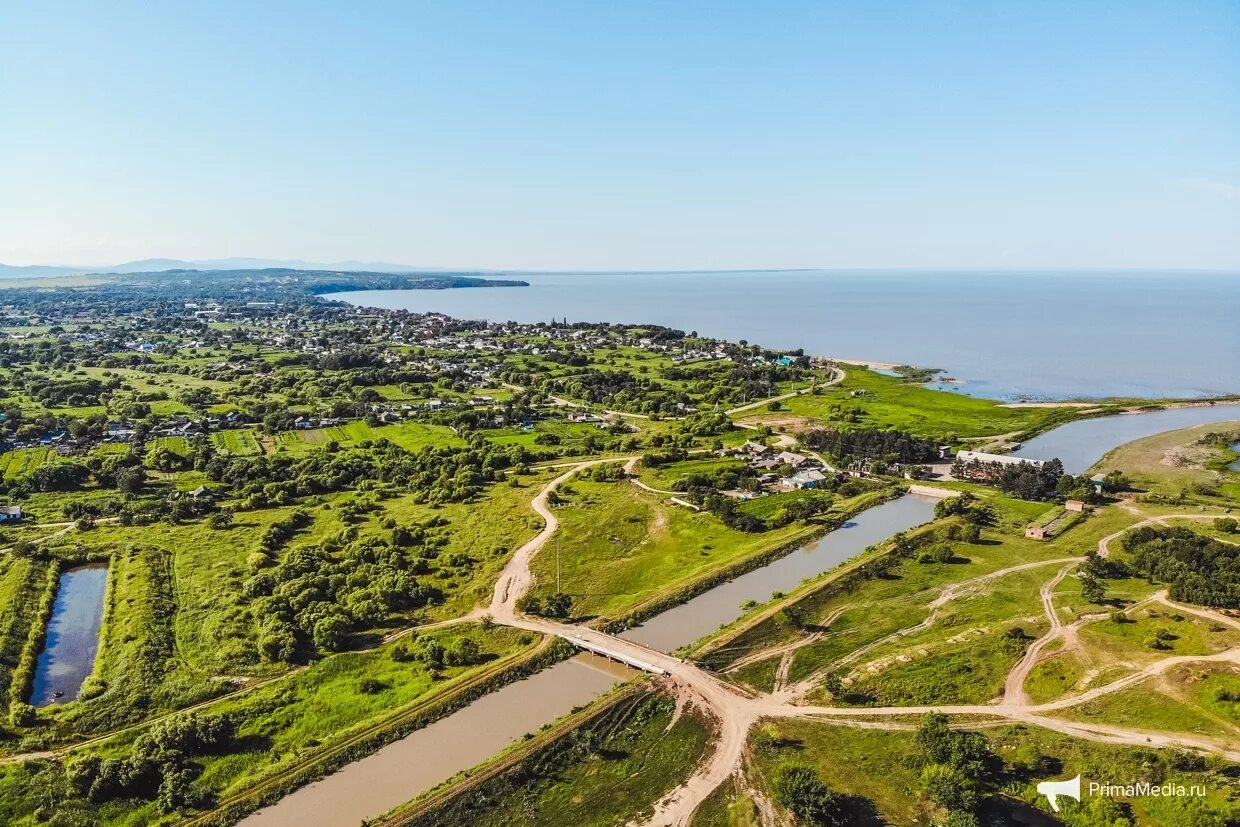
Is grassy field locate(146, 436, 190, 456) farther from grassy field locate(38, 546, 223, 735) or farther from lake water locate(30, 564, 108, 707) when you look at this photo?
grassy field locate(38, 546, 223, 735)

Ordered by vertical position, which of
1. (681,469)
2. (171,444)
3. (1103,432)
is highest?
(1103,432)

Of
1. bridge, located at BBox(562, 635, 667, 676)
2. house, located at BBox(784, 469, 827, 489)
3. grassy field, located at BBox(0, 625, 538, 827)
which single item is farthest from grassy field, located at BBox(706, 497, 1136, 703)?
house, located at BBox(784, 469, 827, 489)

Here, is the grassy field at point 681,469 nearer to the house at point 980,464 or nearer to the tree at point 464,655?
the house at point 980,464

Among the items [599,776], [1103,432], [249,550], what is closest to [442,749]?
[599,776]

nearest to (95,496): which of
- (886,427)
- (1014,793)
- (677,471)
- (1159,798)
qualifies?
(677,471)

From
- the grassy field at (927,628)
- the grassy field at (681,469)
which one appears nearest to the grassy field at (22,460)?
the grassy field at (681,469)

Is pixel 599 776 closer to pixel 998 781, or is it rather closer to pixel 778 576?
pixel 998 781
